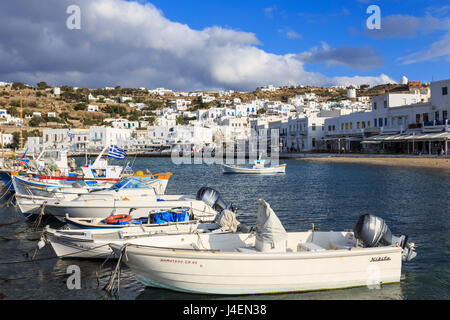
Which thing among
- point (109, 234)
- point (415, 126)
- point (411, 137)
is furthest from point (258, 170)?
point (109, 234)

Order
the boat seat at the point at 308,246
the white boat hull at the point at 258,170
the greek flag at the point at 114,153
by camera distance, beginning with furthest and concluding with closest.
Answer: the white boat hull at the point at 258,170
the greek flag at the point at 114,153
the boat seat at the point at 308,246

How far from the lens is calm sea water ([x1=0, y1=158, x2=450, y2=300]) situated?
385 inches

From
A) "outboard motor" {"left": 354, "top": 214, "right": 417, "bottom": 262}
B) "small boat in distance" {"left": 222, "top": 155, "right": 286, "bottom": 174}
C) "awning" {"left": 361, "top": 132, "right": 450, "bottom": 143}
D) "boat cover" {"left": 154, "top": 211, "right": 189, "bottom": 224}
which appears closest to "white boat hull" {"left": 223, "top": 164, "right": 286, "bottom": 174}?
"small boat in distance" {"left": 222, "top": 155, "right": 286, "bottom": 174}

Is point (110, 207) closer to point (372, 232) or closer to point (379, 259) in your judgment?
point (372, 232)

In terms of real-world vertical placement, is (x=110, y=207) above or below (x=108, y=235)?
above

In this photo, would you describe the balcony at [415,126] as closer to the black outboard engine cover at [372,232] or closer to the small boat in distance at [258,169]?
the small boat in distance at [258,169]

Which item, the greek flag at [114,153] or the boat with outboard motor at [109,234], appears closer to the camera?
the boat with outboard motor at [109,234]

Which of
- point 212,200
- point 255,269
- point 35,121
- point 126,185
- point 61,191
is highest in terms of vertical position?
point 35,121

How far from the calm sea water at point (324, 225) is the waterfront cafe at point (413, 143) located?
13.2 metres

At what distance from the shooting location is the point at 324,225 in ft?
57.4

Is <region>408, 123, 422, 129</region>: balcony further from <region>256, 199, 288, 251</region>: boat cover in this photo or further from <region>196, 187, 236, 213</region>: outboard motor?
<region>256, 199, 288, 251</region>: boat cover

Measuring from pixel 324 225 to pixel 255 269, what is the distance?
30.7 ft

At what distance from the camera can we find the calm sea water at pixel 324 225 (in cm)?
979

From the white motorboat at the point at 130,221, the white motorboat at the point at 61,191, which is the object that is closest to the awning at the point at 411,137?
the white motorboat at the point at 61,191
